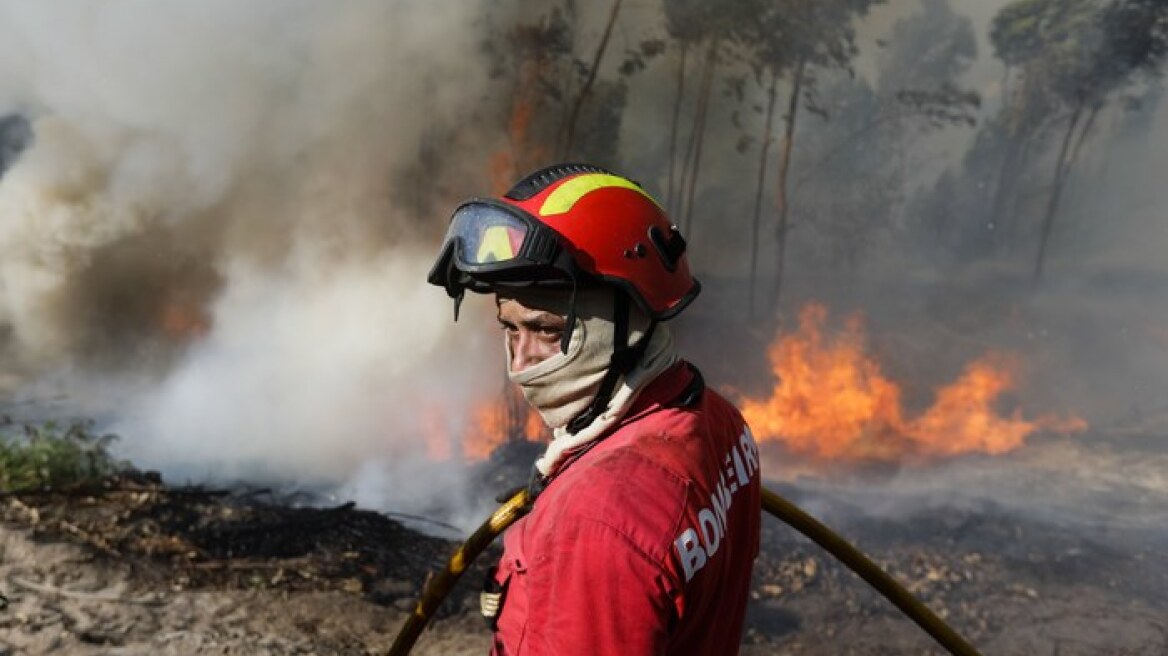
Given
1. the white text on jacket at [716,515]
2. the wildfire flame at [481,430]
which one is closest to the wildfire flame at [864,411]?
the wildfire flame at [481,430]

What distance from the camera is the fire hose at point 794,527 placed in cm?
222

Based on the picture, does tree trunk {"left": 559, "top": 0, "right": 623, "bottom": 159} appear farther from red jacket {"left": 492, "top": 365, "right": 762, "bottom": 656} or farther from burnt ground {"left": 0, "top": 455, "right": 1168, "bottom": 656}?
red jacket {"left": 492, "top": 365, "right": 762, "bottom": 656}

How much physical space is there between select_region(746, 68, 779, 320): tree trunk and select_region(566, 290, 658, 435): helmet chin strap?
649 inches

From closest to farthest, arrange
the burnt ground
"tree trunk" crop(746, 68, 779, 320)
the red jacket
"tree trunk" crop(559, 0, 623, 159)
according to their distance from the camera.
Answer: the red jacket, the burnt ground, "tree trunk" crop(559, 0, 623, 159), "tree trunk" crop(746, 68, 779, 320)

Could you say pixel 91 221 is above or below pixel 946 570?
above

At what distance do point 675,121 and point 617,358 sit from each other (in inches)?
637

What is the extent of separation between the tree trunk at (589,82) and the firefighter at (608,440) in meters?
13.0

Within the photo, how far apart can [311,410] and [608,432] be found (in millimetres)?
11120

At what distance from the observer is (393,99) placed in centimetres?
1414

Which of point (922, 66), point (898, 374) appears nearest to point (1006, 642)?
point (898, 374)

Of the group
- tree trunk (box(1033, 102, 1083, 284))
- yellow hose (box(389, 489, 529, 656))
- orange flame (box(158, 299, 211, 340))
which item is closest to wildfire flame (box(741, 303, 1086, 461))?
tree trunk (box(1033, 102, 1083, 284))

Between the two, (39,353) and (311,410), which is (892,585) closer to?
(311,410)

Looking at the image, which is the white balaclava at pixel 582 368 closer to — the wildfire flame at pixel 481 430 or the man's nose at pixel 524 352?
the man's nose at pixel 524 352

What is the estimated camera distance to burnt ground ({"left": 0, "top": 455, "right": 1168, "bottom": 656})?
427 cm
